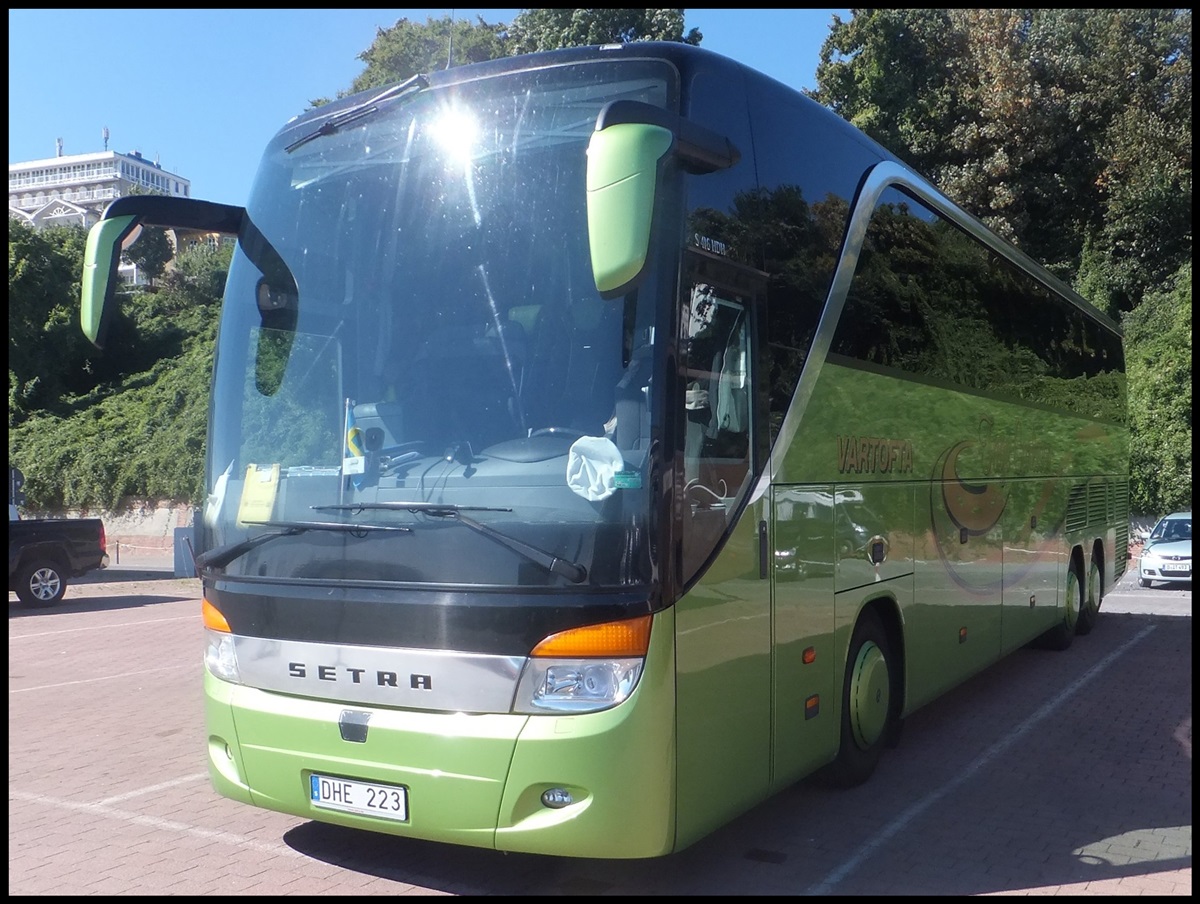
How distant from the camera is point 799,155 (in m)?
5.79

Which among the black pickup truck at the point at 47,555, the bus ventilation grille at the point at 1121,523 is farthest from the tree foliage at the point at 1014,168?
the bus ventilation grille at the point at 1121,523

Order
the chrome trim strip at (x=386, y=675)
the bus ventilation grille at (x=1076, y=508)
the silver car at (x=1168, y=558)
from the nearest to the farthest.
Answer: the chrome trim strip at (x=386, y=675), the bus ventilation grille at (x=1076, y=508), the silver car at (x=1168, y=558)

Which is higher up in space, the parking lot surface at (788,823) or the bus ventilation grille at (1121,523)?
the bus ventilation grille at (1121,523)

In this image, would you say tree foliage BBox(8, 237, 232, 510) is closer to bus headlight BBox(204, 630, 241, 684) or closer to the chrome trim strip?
bus headlight BBox(204, 630, 241, 684)

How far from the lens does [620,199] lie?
12.4ft

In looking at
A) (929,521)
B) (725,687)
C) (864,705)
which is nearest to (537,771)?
(725,687)

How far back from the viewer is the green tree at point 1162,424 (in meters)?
28.1

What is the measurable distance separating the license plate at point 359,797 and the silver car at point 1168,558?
757 inches

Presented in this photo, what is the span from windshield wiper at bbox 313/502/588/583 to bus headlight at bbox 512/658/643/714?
337 millimetres

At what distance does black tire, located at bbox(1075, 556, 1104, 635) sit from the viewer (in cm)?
1256

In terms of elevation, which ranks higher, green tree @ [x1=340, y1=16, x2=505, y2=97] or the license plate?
green tree @ [x1=340, y1=16, x2=505, y2=97]

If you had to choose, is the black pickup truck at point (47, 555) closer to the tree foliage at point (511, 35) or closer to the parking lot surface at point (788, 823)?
the parking lot surface at point (788, 823)

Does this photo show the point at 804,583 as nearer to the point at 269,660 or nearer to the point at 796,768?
the point at 796,768

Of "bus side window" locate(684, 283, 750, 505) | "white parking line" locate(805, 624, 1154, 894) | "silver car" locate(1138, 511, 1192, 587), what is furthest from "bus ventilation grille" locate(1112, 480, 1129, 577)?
"bus side window" locate(684, 283, 750, 505)
